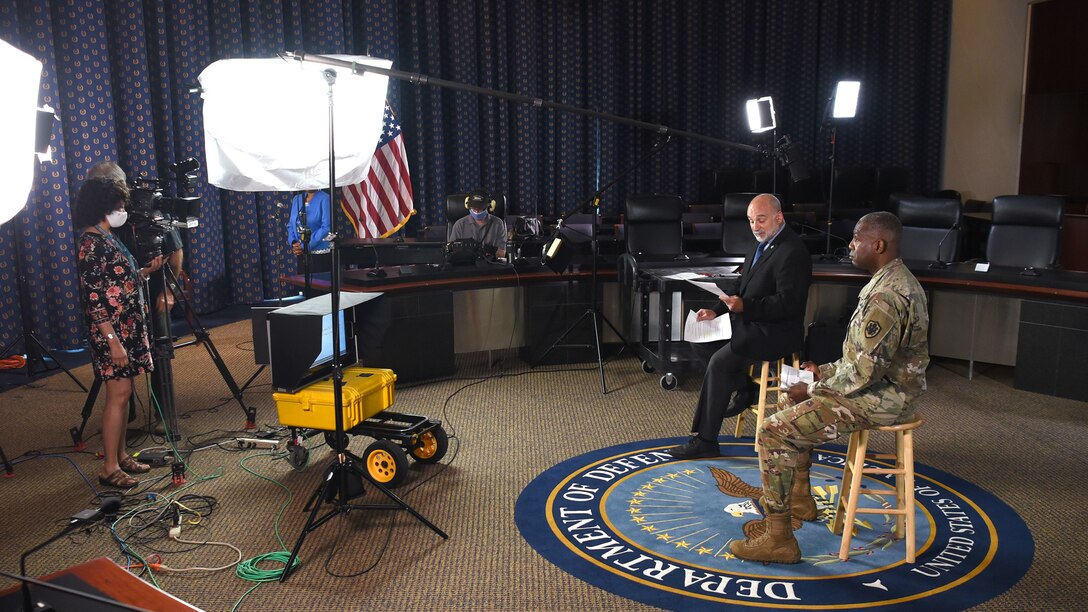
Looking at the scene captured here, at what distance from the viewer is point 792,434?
126 inches

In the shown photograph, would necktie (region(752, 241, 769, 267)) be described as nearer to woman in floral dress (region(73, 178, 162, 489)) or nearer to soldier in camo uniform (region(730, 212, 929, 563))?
soldier in camo uniform (region(730, 212, 929, 563))

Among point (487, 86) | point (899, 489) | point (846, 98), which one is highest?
point (487, 86)

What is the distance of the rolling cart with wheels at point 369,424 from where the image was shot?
3914 millimetres

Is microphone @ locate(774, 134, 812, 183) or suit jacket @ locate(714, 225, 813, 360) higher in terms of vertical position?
microphone @ locate(774, 134, 812, 183)

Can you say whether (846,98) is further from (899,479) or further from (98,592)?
(98,592)

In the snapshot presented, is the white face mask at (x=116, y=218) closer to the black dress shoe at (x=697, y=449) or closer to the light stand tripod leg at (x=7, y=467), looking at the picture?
the light stand tripod leg at (x=7, y=467)

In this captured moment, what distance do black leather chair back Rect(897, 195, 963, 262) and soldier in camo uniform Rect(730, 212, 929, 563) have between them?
3.81 m

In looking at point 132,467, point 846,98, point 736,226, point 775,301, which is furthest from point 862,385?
point 846,98

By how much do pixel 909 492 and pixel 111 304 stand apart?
3.56 meters

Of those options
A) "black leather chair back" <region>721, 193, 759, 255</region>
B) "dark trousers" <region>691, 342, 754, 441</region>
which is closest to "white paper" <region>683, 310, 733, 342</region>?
"dark trousers" <region>691, 342, 754, 441</region>

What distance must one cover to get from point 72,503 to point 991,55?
10773mm

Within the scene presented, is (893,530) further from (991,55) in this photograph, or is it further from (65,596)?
(991,55)

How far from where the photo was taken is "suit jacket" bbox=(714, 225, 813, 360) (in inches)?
156

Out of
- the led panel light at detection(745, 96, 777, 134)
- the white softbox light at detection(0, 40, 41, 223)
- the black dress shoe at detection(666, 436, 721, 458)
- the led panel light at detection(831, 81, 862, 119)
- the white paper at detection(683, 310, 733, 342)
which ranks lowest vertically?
the black dress shoe at detection(666, 436, 721, 458)
